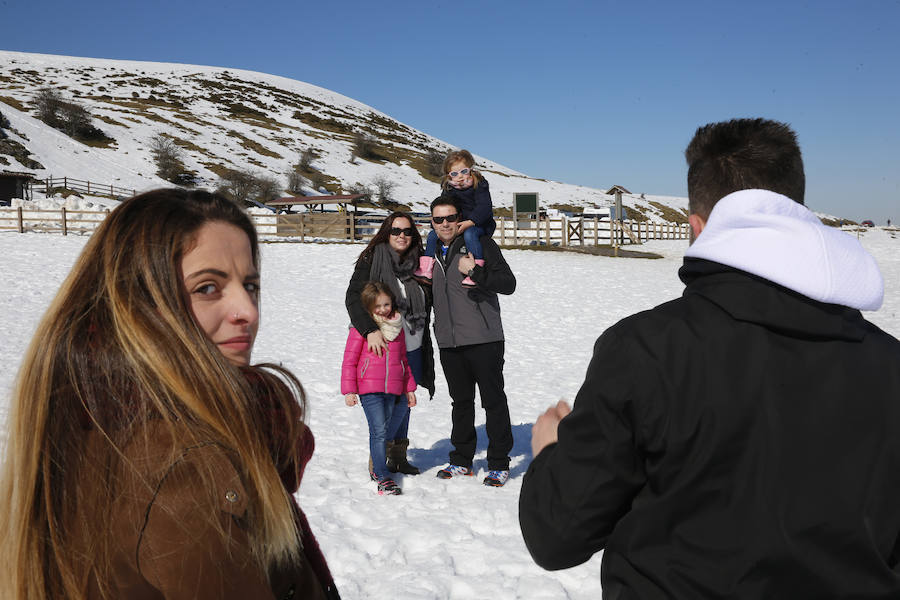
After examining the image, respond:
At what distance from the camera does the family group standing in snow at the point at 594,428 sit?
2.84 feet

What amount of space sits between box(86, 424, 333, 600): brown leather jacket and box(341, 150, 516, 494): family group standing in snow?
3367mm

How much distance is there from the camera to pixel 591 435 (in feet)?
4.26

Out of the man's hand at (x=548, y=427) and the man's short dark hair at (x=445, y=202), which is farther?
the man's short dark hair at (x=445, y=202)

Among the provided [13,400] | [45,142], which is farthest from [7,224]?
[45,142]

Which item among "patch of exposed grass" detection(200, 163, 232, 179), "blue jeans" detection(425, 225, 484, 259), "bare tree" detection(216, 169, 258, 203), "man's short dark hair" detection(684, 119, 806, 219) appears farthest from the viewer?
"patch of exposed grass" detection(200, 163, 232, 179)

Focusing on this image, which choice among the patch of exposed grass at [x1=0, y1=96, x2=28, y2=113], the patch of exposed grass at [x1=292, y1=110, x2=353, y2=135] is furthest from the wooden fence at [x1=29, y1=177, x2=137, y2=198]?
the patch of exposed grass at [x1=292, y1=110, x2=353, y2=135]

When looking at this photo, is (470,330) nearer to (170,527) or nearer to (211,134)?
(170,527)

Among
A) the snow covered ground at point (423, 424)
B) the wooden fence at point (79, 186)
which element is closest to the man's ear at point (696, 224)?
the snow covered ground at point (423, 424)

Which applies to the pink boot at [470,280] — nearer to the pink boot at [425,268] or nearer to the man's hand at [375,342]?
the pink boot at [425,268]

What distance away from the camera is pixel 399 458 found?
4.69 m

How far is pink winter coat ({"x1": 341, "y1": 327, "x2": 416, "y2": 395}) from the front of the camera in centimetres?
426

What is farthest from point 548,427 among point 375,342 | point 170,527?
point 375,342

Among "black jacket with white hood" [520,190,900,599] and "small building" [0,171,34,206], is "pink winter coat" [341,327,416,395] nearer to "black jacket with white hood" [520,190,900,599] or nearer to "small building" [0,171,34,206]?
"black jacket with white hood" [520,190,900,599]

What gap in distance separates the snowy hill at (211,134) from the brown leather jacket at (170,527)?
1922 inches
